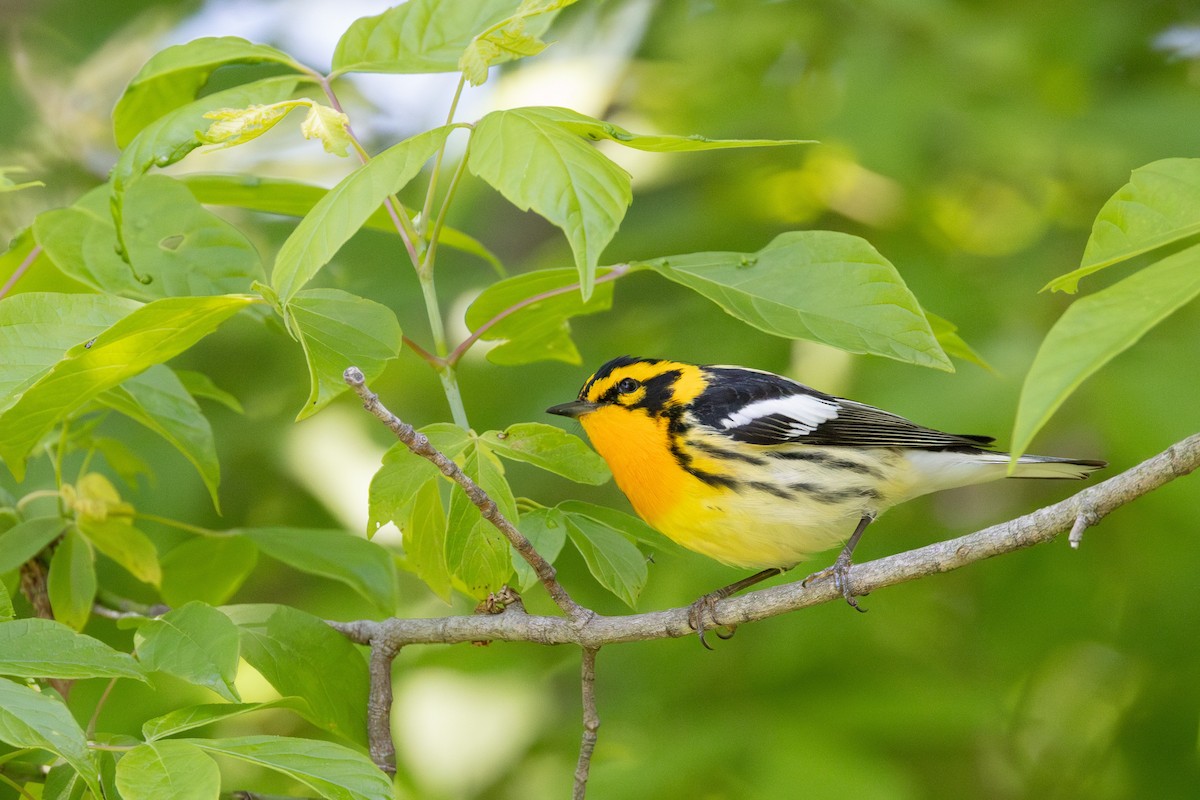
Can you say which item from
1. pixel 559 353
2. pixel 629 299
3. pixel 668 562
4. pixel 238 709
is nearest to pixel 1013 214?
pixel 629 299

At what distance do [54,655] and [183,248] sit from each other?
932 mm

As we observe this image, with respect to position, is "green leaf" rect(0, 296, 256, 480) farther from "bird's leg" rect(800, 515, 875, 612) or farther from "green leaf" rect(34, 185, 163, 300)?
"bird's leg" rect(800, 515, 875, 612)

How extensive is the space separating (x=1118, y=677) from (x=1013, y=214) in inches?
77.1

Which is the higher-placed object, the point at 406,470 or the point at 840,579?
the point at 406,470

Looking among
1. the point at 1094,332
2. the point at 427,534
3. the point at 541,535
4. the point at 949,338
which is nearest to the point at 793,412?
the point at 949,338

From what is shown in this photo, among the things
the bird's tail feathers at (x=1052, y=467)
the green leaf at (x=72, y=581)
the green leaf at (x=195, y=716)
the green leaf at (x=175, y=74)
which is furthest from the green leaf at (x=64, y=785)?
the bird's tail feathers at (x=1052, y=467)

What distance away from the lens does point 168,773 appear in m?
1.58

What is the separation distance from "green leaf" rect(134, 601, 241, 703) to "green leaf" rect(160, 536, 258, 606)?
59 cm

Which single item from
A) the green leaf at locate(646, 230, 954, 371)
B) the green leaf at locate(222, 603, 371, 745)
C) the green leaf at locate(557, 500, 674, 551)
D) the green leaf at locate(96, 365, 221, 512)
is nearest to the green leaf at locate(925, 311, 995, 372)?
the green leaf at locate(646, 230, 954, 371)

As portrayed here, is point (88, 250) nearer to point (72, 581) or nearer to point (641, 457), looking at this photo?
point (72, 581)

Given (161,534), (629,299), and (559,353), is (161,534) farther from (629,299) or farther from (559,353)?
(629,299)

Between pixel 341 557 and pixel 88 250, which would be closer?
pixel 88 250

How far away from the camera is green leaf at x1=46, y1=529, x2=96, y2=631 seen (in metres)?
2.29

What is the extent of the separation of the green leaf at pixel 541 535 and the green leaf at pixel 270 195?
55cm
